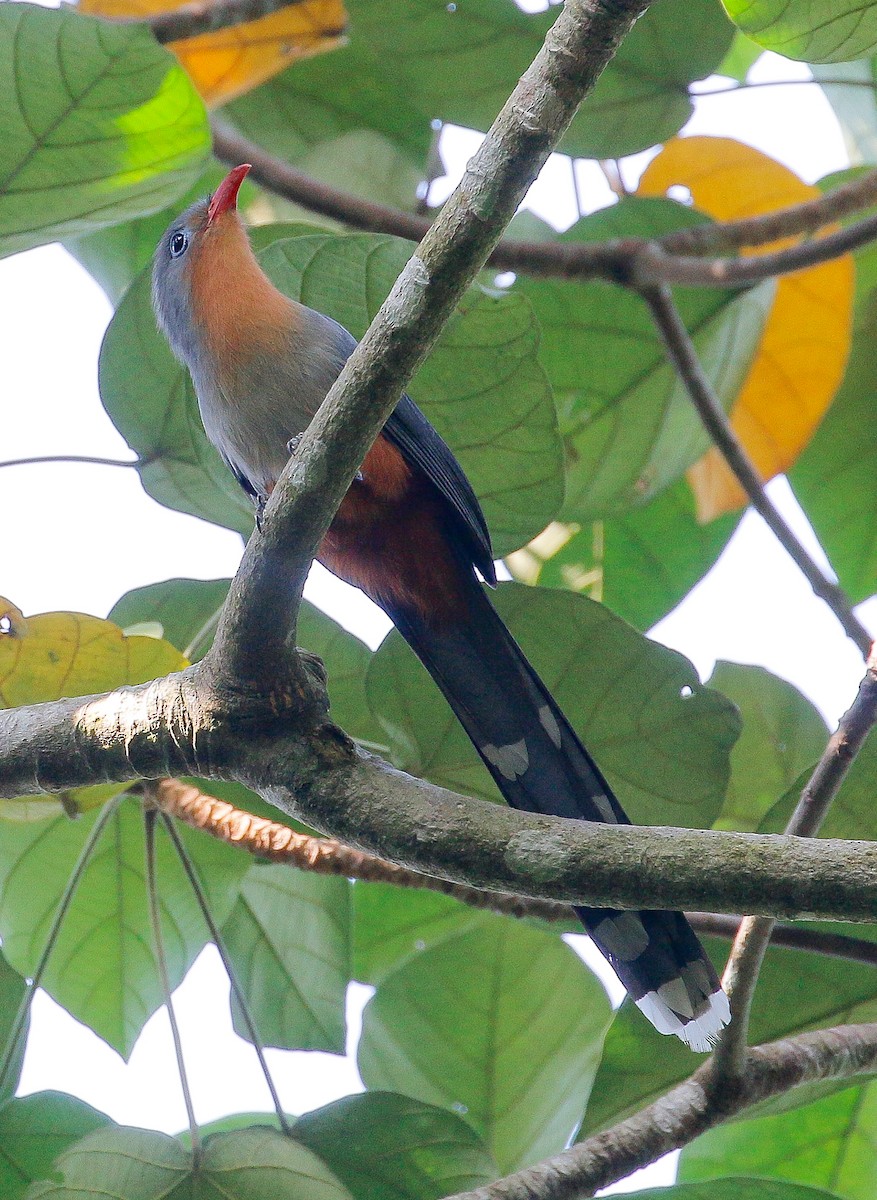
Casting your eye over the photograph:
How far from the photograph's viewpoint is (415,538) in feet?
10.1

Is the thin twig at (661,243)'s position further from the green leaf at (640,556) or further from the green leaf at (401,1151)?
the green leaf at (401,1151)

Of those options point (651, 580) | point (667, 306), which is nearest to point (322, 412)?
point (667, 306)

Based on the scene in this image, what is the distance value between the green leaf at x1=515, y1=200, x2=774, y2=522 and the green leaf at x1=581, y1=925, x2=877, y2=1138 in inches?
62.9

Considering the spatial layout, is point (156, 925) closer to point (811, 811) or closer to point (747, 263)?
point (811, 811)

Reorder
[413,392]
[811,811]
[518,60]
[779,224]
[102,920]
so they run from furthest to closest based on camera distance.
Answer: [518,60], [779,224], [102,920], [413,392], [811,811]

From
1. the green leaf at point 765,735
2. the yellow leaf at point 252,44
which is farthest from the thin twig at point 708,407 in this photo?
the yellow leaf at point 252,44

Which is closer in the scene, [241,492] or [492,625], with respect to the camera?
[492,625]

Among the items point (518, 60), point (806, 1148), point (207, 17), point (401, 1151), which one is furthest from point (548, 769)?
point (207, 17)

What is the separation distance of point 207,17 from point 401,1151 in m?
3.23

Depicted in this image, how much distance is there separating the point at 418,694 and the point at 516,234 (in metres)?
1.83

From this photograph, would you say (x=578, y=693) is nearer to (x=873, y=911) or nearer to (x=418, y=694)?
(x=418, y=694)

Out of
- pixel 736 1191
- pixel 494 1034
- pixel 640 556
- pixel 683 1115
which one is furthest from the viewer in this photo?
pixel 640 556

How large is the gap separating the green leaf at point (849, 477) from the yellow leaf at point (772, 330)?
103mm

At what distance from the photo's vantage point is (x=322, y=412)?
2.01m
